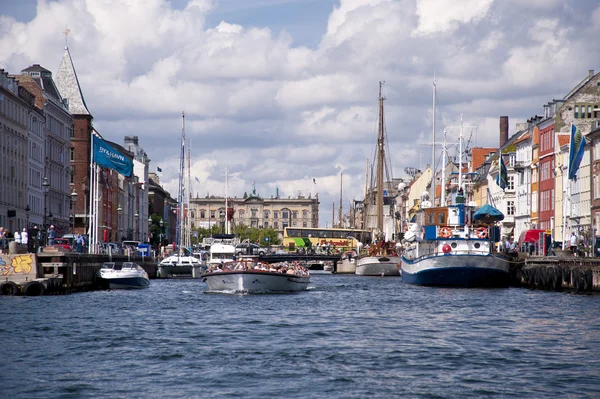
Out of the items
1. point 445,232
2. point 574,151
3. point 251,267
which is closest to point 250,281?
point 251,267

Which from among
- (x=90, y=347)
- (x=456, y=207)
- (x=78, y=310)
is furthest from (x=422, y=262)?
(x=90, y=347)

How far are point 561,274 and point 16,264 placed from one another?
33.6 metres

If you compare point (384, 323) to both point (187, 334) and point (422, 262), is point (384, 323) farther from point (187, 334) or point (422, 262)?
point (422, 262)

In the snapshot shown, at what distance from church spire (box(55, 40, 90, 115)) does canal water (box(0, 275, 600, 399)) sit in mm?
96059

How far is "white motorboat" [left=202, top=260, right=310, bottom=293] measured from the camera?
69.6 meters

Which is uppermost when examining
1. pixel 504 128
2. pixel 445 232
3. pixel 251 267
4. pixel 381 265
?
pixel 504 128

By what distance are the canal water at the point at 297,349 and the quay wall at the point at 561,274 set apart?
8953 mm

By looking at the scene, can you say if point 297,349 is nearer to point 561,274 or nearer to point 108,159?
point 561,274

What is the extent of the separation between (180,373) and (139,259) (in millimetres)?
85909

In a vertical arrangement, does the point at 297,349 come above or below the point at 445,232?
below

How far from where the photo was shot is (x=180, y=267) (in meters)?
124

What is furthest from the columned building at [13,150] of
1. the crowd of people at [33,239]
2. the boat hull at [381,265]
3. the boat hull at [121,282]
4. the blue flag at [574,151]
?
the blue flag at [574,151]

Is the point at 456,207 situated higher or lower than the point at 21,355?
higher

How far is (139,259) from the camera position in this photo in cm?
11756
